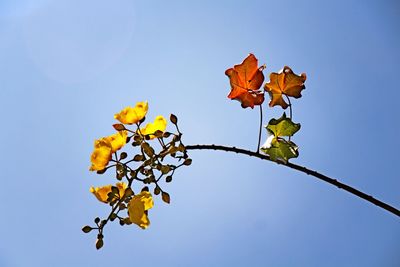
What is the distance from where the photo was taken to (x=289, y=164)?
Result: 1183mm

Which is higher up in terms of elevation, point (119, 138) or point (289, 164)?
point (119, 138)

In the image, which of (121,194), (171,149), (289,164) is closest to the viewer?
(289,164)

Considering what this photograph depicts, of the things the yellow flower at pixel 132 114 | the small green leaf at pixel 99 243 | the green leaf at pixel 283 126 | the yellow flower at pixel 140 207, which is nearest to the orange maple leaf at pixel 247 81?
the green leaf at pixel 283 126

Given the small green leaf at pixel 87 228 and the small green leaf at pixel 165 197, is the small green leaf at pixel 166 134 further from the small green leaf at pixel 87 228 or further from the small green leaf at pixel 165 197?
the small green leaf at pixel 87 228

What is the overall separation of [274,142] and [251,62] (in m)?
0.36

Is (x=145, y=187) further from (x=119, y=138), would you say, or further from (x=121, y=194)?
(x=119, y=138)

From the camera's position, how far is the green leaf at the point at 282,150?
1212 mm

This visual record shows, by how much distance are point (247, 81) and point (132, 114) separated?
47 cm


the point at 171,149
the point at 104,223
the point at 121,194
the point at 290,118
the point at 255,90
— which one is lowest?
the point at 104,223

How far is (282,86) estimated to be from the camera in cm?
140

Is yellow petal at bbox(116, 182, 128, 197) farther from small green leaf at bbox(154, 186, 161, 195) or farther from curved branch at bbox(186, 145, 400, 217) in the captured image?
curved branch at bbox(186, 145, 400, 217)

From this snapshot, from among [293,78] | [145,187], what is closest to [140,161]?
[145,187]

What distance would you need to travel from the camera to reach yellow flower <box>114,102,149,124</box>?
144 centimetres

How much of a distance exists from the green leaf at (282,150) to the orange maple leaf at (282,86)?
215 mm
